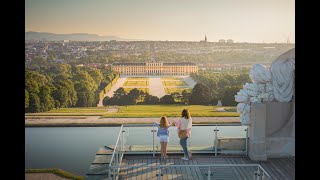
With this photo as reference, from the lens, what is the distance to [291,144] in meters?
8.30

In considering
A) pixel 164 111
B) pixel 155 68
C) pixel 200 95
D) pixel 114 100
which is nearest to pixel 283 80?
pixel 164 111

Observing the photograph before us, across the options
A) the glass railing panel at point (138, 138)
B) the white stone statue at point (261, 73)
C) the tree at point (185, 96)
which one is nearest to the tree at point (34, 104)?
the tree at point (185, 96)

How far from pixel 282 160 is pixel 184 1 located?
20.8 m

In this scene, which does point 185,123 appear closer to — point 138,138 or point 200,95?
point 138,138

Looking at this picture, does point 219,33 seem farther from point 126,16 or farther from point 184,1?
point 126,16

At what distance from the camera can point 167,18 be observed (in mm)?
27203

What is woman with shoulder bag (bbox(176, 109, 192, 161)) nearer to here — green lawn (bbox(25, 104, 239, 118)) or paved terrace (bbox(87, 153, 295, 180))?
paved terrace (bbox(87, 153, 295, 180))

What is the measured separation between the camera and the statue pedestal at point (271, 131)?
322 inches

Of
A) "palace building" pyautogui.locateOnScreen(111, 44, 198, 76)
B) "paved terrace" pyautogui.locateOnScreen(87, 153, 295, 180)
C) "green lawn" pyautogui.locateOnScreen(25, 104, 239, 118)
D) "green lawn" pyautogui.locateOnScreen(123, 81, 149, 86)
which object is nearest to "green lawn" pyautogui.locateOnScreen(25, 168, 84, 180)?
"paved terrace" pyautogui.locateOnScreen(87, 153, 295, 180)
